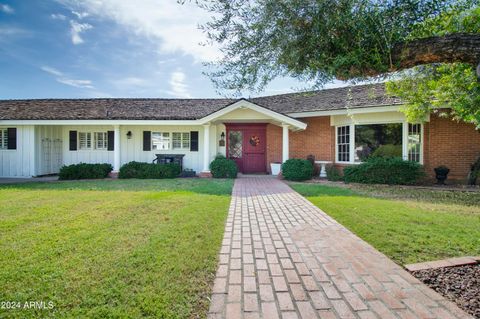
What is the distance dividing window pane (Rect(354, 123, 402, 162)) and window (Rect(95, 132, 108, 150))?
14240mm

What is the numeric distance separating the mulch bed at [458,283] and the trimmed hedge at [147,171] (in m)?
12.2

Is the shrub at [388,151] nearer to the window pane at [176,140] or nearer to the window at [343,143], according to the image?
the window at [343,143]

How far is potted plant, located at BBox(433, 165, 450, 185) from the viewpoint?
36.0 feet

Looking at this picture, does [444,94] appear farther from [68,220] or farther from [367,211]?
[68,220]

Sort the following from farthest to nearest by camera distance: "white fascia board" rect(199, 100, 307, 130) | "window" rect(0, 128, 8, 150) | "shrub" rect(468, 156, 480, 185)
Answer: "window" rect(0, 128, 8, 150)
"white fascia board" rect(199, 100, 307, 130)
"shrub" rect(468, 156, 480, 185)

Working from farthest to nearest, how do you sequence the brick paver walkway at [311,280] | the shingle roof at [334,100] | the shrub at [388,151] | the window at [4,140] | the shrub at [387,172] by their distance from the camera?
the window at [4,140] < the shrub at [388,151] < the shingle roof at [334,100] < the shrub at [387,172] < the brick paver walkway at [311,280]

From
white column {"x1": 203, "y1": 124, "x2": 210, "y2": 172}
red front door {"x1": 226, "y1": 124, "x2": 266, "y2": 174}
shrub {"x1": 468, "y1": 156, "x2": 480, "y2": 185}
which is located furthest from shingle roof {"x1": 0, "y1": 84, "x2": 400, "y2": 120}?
shrub {"x1": 468, "y1": 156, "x2": 480, "y2": 185}

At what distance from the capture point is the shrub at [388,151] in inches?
473

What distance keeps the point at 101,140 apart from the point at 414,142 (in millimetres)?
Answer: 16929

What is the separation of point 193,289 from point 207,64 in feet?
10.6

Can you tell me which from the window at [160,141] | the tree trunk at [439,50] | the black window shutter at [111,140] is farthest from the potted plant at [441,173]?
the black window shutter at [111,140]

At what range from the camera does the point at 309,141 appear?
47.5 ft

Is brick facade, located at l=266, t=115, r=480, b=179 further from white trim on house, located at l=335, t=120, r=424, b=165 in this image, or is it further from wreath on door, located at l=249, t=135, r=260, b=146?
wreath on door, located at l=249, t=135, r=260, b=146

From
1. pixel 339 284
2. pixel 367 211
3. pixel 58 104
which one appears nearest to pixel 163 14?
pixel 339 284
